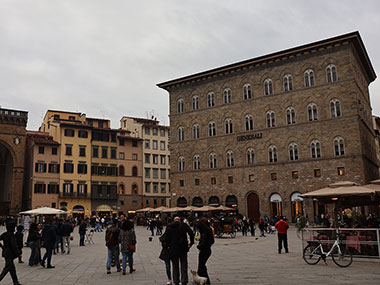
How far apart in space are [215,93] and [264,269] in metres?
35.1

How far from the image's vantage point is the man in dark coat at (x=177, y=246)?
29.3 ft

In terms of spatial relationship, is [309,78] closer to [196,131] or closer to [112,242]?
[196,131]

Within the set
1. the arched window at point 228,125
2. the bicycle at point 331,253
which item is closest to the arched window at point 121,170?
the arched window at point 228,125

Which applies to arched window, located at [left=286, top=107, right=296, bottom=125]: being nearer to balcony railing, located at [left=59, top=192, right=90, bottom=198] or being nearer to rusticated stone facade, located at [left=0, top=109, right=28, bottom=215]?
balcony railing, located at [left=59, top=192, right=90, bottom=198]

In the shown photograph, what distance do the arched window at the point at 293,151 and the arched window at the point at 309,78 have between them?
6050 mm

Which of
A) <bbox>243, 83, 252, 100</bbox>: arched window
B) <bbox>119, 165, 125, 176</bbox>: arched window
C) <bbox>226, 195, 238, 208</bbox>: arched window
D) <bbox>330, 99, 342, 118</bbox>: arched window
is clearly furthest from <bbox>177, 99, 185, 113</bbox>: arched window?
<bbox>330, 99, 342, 118</bbox>: arched window

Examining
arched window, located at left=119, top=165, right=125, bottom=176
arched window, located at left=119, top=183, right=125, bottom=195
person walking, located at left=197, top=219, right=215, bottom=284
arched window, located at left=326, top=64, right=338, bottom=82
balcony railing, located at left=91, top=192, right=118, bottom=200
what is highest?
→ arched window, located at left=326, top=64, right=338, bottom=82

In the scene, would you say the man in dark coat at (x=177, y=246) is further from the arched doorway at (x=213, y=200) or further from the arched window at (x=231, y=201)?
the arched doorway at (x=213, y=200)

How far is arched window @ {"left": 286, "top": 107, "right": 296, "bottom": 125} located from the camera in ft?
131

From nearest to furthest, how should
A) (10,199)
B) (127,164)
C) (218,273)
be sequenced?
(218,273)
(10,199)
(127,164)

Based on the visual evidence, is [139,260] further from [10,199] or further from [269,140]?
[10,199]

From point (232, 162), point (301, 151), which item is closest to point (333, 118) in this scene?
point (301, 151)

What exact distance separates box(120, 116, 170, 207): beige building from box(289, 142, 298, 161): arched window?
27470 mm

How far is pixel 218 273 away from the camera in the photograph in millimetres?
11055
